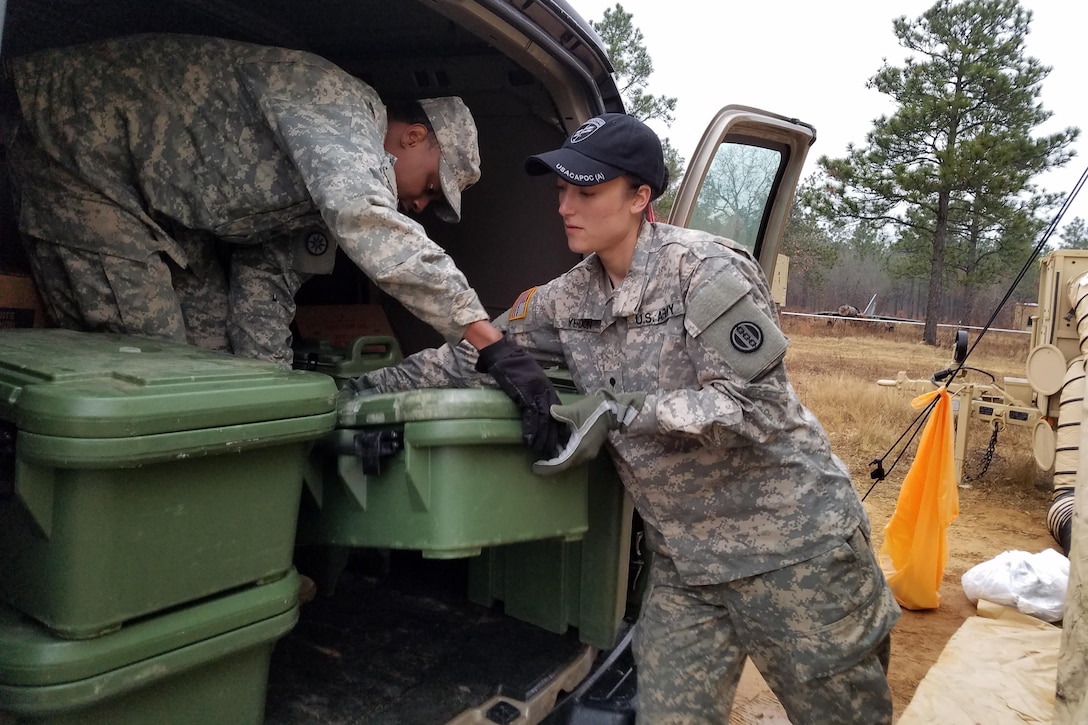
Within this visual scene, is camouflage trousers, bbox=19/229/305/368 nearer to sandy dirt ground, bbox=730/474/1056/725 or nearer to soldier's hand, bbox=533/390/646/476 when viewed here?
soldier's hand, bbox=533/390/646/476

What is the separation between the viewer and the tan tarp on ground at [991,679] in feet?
8.29

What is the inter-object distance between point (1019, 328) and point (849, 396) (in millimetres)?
12269

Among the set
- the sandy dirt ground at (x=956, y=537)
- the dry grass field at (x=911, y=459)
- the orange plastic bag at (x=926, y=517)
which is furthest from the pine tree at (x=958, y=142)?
the orange plastic bag at (x=926, y=517)

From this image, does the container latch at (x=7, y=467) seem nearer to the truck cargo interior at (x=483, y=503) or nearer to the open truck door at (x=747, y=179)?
the truck cargo interior at (x=483, y=503)

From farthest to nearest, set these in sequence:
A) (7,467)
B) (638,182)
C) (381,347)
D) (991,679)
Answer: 1. (381,347)
2. (991,679)
3. (638,182)
4. (7,467)

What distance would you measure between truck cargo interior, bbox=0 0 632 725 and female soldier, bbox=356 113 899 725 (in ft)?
0.87

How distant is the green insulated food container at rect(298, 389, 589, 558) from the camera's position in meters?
1.71

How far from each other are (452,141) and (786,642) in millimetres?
1777

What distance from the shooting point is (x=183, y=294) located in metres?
2.77

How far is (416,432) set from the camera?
171 centimetres

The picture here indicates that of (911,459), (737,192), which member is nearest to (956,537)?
(911,459)

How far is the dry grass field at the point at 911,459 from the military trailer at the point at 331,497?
79.4 inches

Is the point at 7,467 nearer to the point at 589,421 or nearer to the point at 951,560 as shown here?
the point at 589,421

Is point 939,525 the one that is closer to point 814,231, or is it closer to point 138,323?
point 138,323
